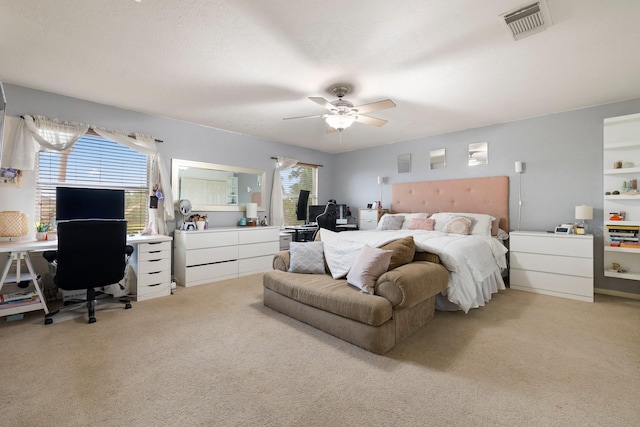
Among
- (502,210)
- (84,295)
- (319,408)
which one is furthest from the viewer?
(502,210)

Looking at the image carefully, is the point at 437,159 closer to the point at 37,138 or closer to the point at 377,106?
the point at 377,106

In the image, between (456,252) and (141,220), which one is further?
(141,220)

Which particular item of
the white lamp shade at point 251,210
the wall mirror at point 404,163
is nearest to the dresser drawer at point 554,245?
the wall mirror at point 404,163

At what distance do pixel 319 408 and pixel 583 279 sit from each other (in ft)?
12.2

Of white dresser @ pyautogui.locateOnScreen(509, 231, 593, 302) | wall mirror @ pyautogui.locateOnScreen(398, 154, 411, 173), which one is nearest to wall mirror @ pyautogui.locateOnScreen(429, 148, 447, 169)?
wall mirror @ pyautogui.locateOnScreen(398, 154, 411, 173)

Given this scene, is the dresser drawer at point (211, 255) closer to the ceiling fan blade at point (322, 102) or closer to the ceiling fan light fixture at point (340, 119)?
the ceiling fan light fixture at point (340, 119)

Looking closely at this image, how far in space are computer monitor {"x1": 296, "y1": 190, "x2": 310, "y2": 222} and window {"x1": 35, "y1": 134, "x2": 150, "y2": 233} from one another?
274 centimetres

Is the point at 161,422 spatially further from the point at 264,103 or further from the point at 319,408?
the point at 264,103

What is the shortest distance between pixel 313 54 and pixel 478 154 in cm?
353

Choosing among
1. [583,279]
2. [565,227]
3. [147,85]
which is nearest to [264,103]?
[147,85]

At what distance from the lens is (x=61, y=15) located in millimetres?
1946

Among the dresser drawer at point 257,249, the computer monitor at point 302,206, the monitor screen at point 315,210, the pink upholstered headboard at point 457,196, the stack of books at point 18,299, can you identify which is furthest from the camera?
the computer monitor at point 302,206

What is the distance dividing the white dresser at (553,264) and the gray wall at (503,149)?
55 centimetres

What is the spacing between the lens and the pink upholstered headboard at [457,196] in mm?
4344
